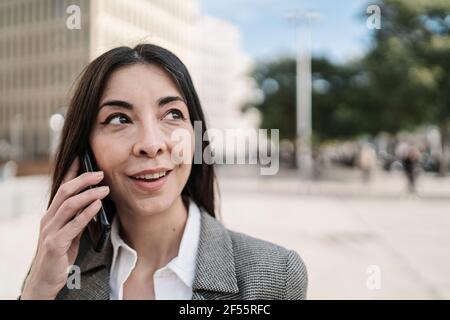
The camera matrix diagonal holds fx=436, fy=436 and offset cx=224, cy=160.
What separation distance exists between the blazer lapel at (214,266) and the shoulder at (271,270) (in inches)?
1.4

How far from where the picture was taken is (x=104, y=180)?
A: 4.01 ft

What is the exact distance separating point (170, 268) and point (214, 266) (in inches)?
5.2

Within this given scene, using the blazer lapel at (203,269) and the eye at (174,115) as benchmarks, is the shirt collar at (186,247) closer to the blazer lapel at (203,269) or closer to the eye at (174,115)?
the blazer lapel at (203,269)

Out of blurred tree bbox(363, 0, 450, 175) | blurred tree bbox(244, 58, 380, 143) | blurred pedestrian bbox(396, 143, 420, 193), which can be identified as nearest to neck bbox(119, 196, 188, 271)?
blurred tree bbox(363, 0, 450, 175)

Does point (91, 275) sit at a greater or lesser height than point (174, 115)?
lesser

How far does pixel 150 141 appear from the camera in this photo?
44.7 inches

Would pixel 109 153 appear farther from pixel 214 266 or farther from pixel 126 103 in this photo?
pixel 214 266

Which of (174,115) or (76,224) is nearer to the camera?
(76,224)

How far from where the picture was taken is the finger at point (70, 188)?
109 cm

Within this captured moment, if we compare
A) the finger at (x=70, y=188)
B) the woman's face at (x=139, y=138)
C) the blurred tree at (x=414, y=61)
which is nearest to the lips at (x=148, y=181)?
the woman's face at (x=139, y=138)

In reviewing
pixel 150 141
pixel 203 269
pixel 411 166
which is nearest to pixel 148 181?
pixel 150 141
